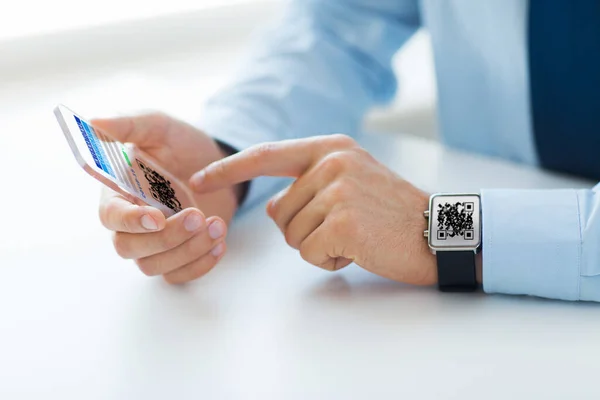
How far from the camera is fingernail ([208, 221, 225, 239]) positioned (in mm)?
839

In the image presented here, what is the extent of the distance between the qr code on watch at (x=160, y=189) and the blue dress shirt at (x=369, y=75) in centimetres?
18

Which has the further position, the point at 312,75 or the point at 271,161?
the point at 312,75

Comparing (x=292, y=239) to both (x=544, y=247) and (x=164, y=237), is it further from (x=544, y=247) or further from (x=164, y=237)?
(x=544, y=247)

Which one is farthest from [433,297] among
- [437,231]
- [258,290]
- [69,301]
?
[69,301]

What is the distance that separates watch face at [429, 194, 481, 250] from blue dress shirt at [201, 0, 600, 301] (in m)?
0.30

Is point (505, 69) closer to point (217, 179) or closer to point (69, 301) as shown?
point (217, 179)

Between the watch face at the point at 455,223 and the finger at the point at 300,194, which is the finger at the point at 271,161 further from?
the watch face at the point at 455,223

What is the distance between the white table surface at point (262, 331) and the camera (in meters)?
0.73

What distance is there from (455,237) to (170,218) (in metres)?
0.27

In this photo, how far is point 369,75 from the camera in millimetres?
1317

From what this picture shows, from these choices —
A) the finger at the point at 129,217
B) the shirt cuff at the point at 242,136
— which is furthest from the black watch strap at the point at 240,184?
the finger at the point at 129,217

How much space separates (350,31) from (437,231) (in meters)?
0.57

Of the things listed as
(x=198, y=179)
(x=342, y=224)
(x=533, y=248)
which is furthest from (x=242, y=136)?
(x=533, y=248)

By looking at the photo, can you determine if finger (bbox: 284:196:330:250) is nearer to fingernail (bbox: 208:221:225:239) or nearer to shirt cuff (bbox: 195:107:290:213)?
fingernail (bbox: 208:221:225:239)
